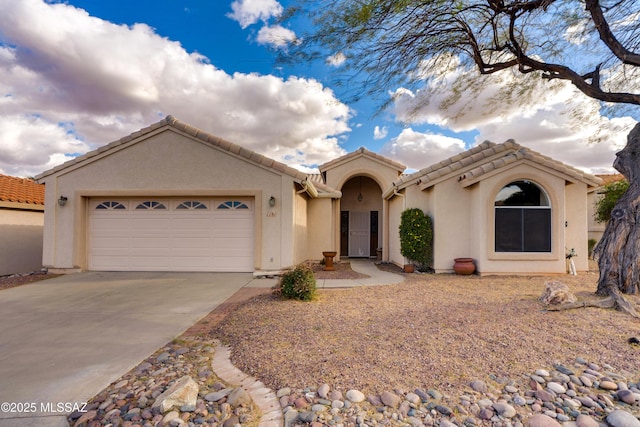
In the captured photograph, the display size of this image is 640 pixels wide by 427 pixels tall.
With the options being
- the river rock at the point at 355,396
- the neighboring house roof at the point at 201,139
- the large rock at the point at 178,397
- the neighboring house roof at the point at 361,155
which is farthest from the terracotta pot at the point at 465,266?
the large rock at the point at 178,397

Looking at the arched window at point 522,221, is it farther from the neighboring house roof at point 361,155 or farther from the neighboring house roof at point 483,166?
the neighboring house roof at point 361,155

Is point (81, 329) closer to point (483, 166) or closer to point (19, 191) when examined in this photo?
point (483, 166)

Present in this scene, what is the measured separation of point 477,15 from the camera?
7.34 meters

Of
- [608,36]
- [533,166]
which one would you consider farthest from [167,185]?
[608,36]

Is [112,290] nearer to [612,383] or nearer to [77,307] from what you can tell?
[77,307]

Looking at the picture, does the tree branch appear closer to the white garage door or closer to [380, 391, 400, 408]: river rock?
[380, 391, 400, 408]: river rock

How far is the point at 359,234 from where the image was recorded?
17250mm

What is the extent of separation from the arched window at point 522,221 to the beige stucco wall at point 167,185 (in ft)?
20.9

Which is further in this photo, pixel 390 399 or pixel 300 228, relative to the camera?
pixel 300 228

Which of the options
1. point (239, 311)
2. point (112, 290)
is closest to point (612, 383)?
point (239, 311)

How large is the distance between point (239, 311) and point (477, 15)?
324 inches

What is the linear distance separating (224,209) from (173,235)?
1.87 meters

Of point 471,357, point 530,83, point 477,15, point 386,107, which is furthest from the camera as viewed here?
point 530,83

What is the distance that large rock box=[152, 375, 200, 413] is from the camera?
280 centimetres
